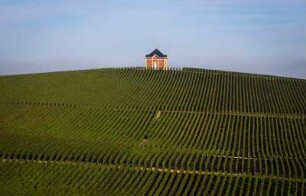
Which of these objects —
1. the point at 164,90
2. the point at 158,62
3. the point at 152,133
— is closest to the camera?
the point at 152,133

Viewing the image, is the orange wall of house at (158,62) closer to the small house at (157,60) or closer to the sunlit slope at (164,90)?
the small house at (157,60)

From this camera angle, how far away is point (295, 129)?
31.1 m

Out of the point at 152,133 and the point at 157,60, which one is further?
the point at 157,60

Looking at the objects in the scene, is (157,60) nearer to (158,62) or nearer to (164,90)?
(158,62)

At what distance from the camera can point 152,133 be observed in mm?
29969

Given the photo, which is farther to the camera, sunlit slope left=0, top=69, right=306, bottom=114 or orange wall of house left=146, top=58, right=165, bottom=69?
orange wall of house left=146, top=58, right=165, bottom=69

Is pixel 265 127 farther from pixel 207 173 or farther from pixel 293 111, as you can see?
pixel 207 173

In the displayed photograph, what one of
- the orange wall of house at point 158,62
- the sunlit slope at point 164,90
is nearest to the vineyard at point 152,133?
the sunlit slope at point 164,90

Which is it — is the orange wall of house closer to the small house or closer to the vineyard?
the small house

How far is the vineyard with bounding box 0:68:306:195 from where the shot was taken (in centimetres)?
2175

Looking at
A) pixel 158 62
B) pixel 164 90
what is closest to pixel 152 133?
pixel 164 90

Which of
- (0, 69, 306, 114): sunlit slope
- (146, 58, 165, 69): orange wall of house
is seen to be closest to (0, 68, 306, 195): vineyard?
(0, 69, 306, 114): sunlit slope

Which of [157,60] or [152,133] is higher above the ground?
[152,133]

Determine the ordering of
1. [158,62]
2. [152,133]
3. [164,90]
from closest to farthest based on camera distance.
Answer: [152,133] → [164,90] → [158,62]
